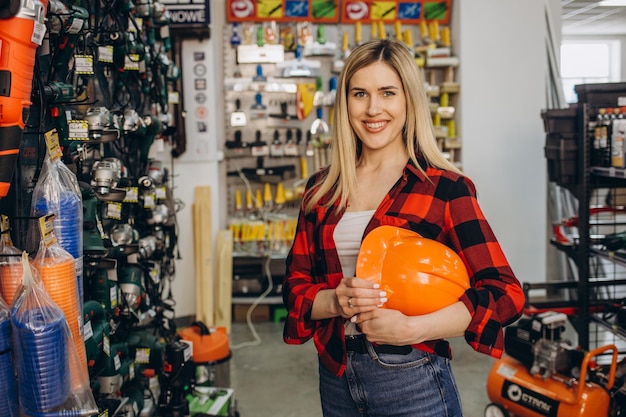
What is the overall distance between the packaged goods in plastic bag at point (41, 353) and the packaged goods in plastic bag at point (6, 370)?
19 mm

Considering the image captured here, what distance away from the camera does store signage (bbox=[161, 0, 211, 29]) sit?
5.41m

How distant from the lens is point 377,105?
167cm

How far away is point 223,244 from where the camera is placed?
579 cm

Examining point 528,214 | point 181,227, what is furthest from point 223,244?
point 528,214

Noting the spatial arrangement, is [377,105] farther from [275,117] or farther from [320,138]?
[275,117]

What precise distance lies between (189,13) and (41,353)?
4.31 meters

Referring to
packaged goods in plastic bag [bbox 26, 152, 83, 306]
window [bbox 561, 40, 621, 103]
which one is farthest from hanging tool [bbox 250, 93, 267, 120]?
window [bbox 561, 40, 621, 103]

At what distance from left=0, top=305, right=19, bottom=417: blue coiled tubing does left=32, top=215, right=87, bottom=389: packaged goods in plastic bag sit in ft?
0.48

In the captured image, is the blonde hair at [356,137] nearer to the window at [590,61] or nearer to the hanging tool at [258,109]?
the hanging tool at [258,109]

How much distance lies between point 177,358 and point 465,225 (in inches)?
89.2

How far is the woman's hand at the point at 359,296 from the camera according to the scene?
4.90ft

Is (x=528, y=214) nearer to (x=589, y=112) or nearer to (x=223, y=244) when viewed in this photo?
(x=589, y=112)

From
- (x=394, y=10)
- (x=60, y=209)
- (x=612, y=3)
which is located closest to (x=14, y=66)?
(x=60, y=209)

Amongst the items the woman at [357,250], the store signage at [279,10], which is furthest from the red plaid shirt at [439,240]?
the store signage at [279,10]
